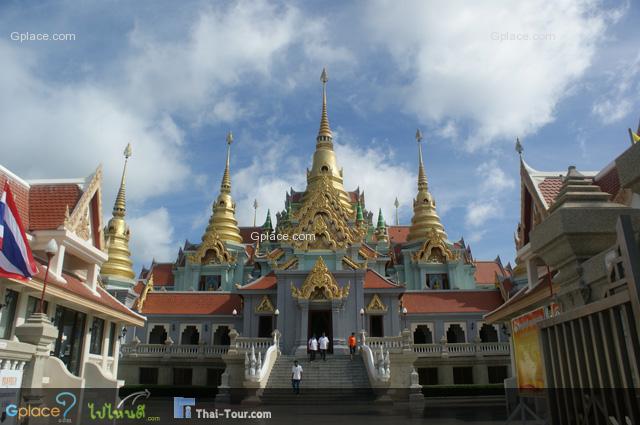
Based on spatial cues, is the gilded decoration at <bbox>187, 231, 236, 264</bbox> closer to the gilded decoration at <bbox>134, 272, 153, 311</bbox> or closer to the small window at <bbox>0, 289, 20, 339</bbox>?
the gilded decoration at <bbox>134, 272, 153, 311</bbox>

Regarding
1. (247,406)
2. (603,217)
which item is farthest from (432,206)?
(603,217)

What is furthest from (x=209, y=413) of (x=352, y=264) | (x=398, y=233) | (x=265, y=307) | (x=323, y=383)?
(x=398, y=233)

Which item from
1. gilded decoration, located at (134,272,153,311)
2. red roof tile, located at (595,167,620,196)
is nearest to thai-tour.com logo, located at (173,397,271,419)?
red roof tile, located at (595,167,620,196)

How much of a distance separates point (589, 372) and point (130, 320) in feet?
50.5

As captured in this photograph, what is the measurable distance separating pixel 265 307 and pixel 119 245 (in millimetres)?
16479

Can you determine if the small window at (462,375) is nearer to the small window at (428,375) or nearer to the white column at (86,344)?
the small window at (428,375)

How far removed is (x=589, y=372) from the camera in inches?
137

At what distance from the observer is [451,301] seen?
30.7m

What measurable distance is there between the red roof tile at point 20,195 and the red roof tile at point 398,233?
3549 cm

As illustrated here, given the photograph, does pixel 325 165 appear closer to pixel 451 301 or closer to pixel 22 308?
pixel 451 301

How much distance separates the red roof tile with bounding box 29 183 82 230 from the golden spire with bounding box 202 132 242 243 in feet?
90.3

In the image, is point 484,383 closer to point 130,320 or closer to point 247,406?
point 247,406

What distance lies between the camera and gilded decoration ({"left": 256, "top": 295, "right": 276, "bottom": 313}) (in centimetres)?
2850

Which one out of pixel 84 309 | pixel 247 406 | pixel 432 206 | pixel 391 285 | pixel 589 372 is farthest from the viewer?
pixel 432 206
